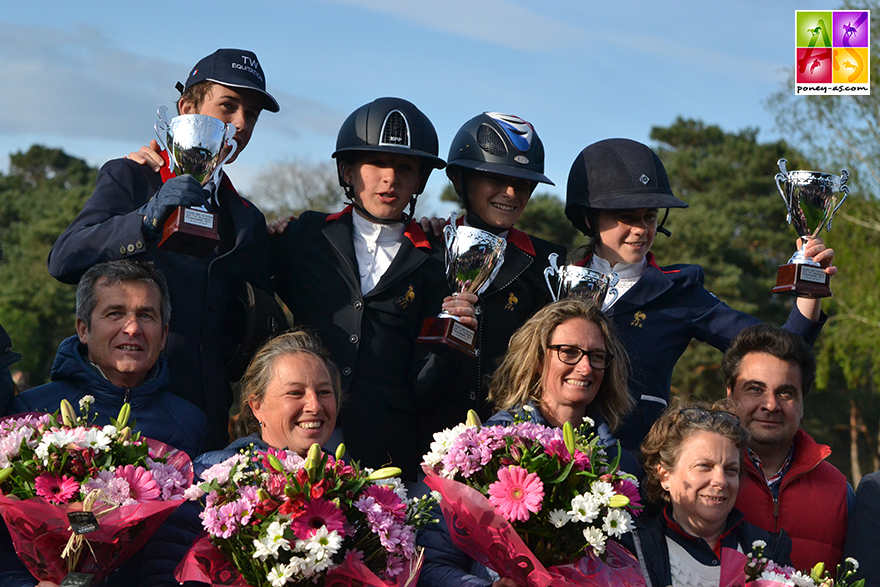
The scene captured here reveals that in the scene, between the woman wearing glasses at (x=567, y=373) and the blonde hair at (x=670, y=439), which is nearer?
the blonde hair at (x=670, y=439)

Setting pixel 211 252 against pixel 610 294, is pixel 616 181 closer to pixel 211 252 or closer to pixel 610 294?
→ pixel 610 294

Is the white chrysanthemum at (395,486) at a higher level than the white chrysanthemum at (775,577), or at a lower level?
higher

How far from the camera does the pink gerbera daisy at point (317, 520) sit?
10.5 ft

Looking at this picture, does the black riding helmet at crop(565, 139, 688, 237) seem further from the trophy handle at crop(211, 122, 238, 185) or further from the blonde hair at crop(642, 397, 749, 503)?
the trophy handle at crop(211, 122, 238, 185)

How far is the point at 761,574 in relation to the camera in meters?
3.81

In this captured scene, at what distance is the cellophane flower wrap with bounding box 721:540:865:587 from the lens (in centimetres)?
373

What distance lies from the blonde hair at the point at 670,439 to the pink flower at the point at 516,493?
1.02 meters

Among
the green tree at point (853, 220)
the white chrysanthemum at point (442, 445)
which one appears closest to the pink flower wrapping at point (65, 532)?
the white chrysanthemum at point (442, 445)

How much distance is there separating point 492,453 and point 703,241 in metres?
28.8

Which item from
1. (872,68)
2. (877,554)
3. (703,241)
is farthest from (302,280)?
(703,241)

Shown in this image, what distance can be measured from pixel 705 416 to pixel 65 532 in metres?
2.64

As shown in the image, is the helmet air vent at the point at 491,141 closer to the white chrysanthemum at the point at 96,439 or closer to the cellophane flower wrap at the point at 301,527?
the cellophane flower wrap at the point at 301,527

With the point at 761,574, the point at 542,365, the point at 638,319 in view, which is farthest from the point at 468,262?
the point at 761,574

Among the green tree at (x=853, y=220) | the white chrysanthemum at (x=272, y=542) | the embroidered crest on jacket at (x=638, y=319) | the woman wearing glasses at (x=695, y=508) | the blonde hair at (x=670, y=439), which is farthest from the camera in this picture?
the green tree at (x=853, y=220)
